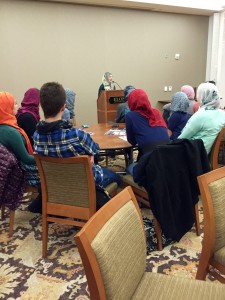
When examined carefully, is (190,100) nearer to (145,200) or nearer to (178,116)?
(178,116)

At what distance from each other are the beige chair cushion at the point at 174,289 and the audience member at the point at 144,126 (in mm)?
1335

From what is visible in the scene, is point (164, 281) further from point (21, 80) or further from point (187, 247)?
point (21, 80)

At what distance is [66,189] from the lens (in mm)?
1861

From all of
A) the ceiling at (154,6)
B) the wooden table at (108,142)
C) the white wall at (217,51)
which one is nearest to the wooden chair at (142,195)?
the wooden table at (108,142)

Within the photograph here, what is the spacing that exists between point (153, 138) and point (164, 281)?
142 centimetres

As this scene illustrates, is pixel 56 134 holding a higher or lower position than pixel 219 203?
higher

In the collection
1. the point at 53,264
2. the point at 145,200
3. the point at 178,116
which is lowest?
the point at 53,264

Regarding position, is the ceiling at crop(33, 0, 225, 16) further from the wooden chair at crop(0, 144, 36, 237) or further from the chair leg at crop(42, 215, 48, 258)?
the chair leg at crop(42, 215, 48, 258)

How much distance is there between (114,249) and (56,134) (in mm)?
1027

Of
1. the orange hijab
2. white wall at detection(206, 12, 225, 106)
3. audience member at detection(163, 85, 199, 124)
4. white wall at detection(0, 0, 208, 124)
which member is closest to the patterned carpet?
the orange hijab

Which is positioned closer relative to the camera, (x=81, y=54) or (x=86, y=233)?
(x=86, y=233)

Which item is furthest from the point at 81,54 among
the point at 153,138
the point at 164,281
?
the point at 164,281

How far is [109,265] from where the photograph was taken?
0.85 metres

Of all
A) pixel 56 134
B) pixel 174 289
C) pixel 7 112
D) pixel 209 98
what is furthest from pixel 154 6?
pixel 174 289
